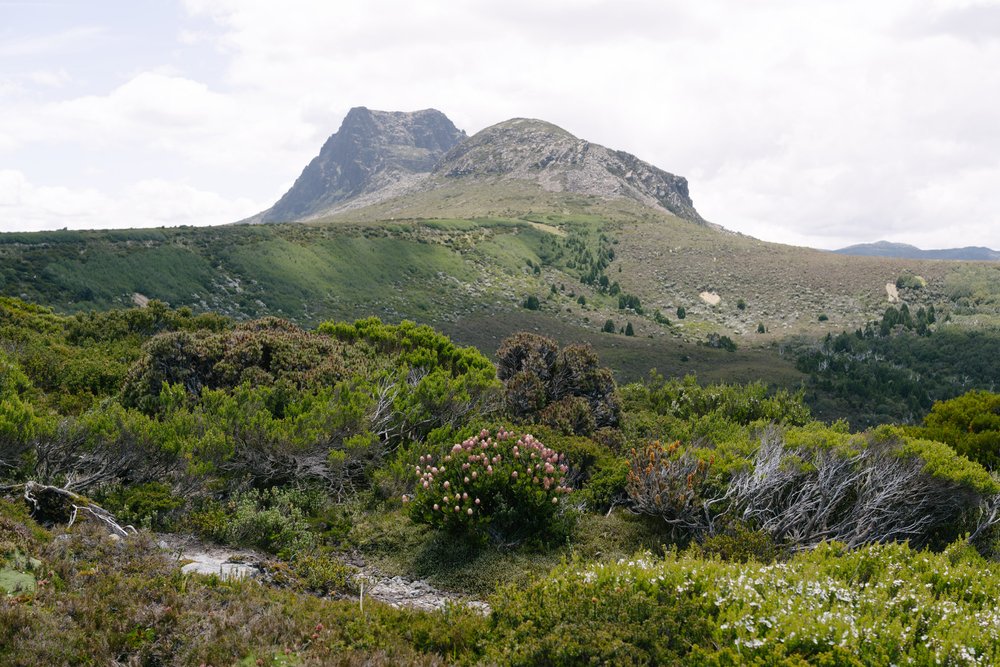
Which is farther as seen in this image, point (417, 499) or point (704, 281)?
point (704, 281)

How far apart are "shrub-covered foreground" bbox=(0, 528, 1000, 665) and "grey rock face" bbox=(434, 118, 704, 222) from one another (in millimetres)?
123231

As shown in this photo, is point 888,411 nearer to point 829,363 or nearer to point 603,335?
point 829,363

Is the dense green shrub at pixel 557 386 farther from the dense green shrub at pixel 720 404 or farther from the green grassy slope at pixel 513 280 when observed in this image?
the green grassy slope at pixel 513 280

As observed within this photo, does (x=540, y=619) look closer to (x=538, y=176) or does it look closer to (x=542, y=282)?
(x=542, y=282)

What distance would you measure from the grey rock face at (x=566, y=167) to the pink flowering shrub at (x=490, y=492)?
12109 centimetres

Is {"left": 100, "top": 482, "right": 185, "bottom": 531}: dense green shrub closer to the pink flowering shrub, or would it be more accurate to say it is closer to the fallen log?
the fallen log

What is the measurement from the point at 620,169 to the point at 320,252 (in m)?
105

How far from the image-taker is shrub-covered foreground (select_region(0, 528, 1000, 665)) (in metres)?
3.90

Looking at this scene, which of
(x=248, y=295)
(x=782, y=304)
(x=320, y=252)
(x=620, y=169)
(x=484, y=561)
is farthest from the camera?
(x=620, y=169)

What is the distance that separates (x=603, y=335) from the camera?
43.4 meters

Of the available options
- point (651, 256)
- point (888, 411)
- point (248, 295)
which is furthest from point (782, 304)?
point (248, 295)

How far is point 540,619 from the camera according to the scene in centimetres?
447

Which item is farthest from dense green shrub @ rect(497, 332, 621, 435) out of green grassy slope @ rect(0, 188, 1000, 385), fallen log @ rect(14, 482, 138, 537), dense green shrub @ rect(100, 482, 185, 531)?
green grassy slope @ rect(0, 188, 1000, 385)

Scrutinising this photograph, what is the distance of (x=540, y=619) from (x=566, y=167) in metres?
138
